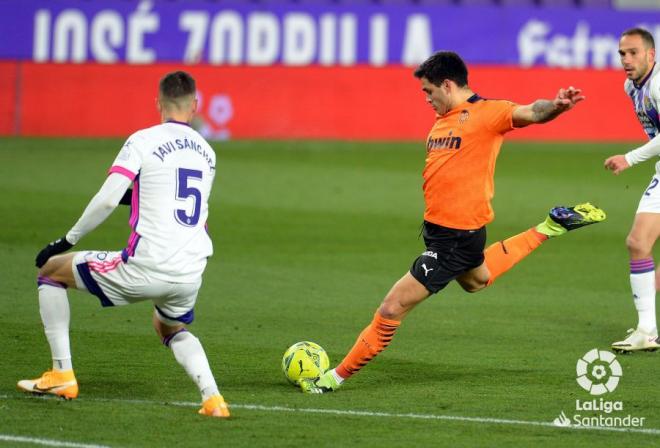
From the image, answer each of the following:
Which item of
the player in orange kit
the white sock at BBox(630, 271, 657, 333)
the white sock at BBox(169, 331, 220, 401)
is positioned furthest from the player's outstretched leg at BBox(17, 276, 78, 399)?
the white sock at BBox(630, 271, 657, 333)

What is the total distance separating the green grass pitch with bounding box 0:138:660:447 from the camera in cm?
653

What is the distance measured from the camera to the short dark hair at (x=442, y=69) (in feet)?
24.1

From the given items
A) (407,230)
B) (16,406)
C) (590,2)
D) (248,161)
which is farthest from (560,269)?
(590,2)

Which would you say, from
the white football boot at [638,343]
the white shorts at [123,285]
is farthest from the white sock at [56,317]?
the white football boot at [638,343]

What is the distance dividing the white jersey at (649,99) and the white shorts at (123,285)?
12.9ft

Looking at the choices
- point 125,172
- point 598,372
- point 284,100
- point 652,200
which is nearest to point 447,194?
point 598,372

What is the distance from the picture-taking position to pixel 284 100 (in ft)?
74.7

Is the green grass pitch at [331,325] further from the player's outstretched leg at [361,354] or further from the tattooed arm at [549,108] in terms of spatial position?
the tattooed arm at [549,108]

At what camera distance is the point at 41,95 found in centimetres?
2186

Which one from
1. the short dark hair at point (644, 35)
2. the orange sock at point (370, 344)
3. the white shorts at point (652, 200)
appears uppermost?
the short dark hair at point (644, 35)

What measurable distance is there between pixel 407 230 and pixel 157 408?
8.15m

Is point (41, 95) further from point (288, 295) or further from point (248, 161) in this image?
point (288, 295)

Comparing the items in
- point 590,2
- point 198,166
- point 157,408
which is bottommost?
point 157,408

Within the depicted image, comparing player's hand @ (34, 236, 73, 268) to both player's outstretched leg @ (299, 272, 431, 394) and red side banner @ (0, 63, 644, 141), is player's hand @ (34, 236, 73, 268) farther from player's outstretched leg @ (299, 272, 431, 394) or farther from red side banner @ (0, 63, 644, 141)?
red side banner @ (0, 63, 644, 141)
